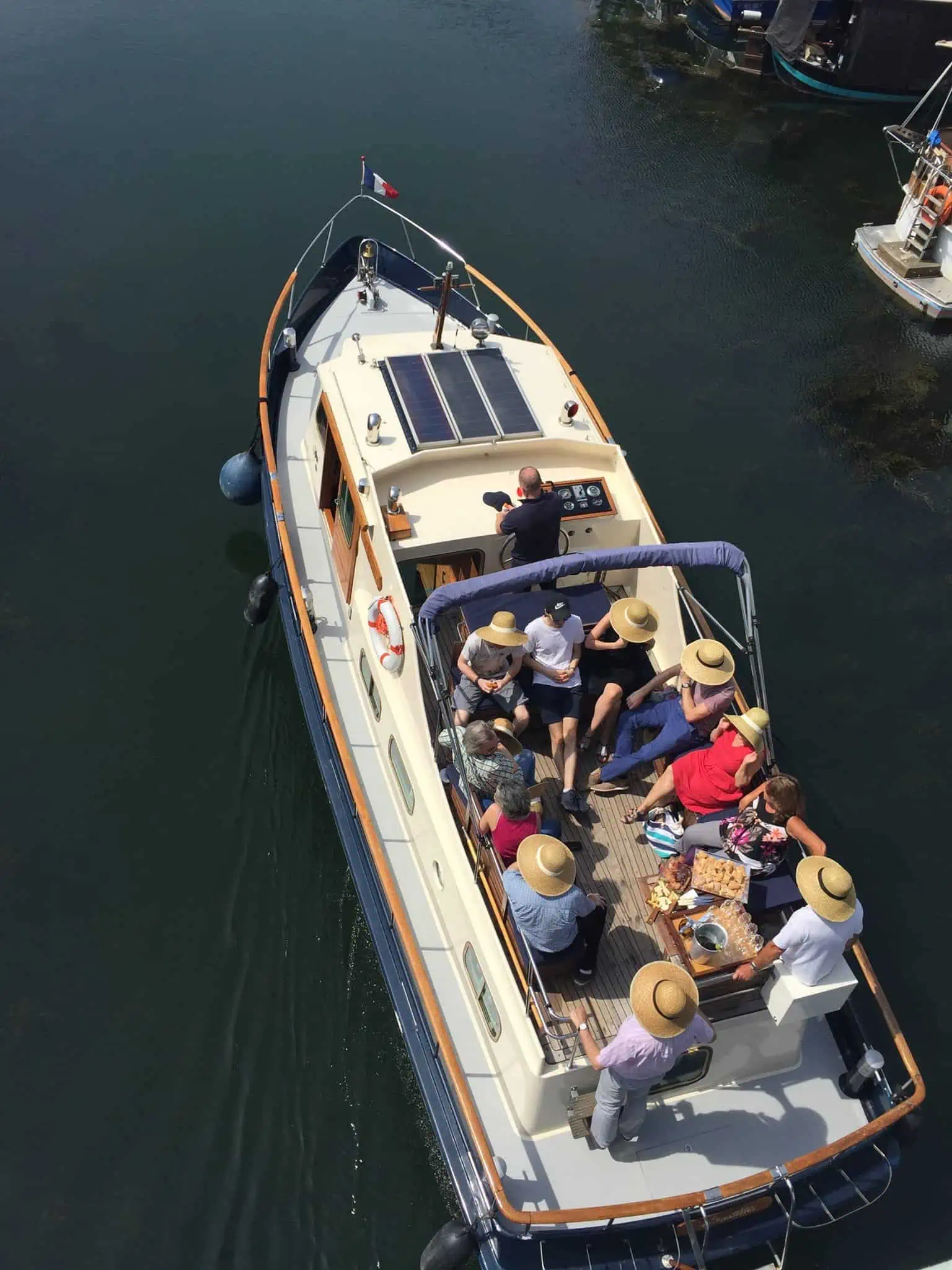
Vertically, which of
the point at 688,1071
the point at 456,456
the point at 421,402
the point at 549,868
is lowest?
the point at 688,1071

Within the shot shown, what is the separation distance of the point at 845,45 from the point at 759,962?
3074 cm

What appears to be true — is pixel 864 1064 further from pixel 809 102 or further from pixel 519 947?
pixel 809 102

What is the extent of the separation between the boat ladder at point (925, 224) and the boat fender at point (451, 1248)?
863 inches

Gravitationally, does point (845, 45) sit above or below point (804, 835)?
above

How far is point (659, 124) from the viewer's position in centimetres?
2731

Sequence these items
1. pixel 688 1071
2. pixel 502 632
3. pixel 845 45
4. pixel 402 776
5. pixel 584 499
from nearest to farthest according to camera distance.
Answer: pixel 688 1071, pixel 502 632, pixel 402 776, pixel 584 499, pixel 845 45

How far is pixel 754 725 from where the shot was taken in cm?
870

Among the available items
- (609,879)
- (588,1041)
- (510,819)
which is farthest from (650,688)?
(588,1041)

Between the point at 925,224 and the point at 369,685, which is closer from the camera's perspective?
the point at 369,685

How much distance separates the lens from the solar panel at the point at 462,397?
1180cm

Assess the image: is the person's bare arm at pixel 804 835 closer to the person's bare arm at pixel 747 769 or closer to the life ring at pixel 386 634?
the person's bare arm at pixel 747 769

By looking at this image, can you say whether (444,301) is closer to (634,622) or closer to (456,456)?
(456,456)

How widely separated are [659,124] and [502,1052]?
26036 millimetres

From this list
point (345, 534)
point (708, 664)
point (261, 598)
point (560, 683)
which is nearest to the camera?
point (708, 664)
